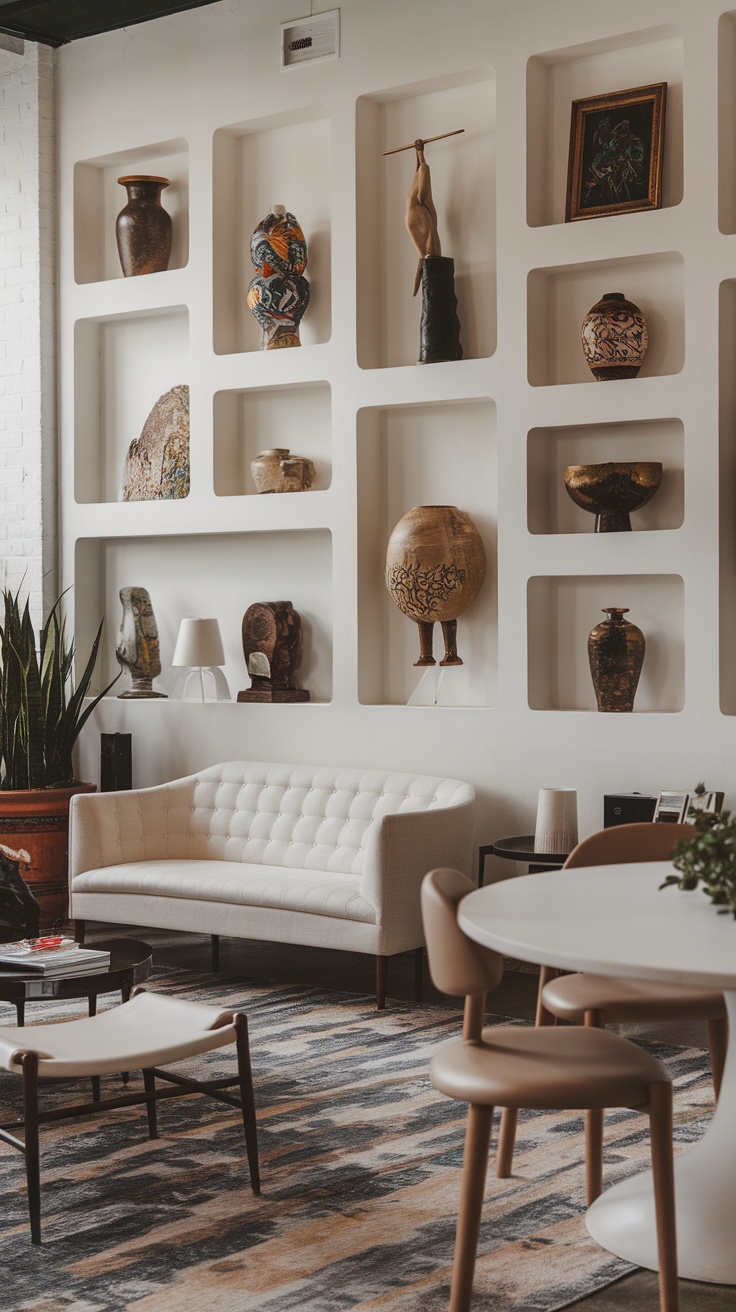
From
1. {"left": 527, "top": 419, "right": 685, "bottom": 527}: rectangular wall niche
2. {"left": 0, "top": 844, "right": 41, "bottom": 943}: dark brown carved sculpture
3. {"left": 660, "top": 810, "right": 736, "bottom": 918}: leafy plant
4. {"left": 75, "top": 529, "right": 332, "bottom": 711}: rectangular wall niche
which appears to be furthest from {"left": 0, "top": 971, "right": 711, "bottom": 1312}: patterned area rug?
{"left": 75, "top": 529, "right": 332, "bottom": 711}: rectangular wall niche

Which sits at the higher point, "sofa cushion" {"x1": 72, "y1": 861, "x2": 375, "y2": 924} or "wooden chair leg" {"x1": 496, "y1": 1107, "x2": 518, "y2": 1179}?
"sofa cushion" {"x1": 72, "y1": 861, "x2": 375, "y2": 924}

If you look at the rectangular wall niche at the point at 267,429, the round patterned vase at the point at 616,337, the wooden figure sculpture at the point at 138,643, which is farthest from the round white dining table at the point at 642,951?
the wooden figure sculpture at the point at 138,643

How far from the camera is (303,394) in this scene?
6.42 meters

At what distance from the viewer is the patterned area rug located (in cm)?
274

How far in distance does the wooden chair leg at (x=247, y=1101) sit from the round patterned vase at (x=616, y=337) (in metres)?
3.01

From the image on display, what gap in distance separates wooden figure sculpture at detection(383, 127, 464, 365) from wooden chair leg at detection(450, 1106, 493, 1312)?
12.4 feet

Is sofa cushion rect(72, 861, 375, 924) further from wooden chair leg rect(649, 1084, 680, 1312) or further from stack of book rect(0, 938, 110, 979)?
wooden chair leg rect(649, 1084, 680, 1312)

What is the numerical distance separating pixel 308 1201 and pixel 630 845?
109cm

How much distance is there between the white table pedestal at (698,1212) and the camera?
276 cm

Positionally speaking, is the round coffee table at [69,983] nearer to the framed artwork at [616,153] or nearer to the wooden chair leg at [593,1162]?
the wooden chair leg at [593,1162]

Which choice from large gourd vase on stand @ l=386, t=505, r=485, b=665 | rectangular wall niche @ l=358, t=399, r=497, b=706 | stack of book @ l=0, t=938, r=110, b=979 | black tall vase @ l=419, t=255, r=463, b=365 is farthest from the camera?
rectangular wall niche @ l=358, t=399, r=497, b=706

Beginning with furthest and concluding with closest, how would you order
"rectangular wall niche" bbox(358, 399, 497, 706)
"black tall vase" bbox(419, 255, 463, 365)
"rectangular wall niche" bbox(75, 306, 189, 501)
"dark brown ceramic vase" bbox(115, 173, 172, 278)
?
"rectangular wall niche" bbox(75, 306, 189, 501), "dark brown ceramic vase" bbox(115, 173, 172, 278), "rectangular wall niche" bbox(358, 399, 497, 706), "black tall vase" bbox(419, 255, 463, 365)

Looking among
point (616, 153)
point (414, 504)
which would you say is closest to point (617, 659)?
point (414, 504)

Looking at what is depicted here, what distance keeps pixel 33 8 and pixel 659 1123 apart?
5486mm
